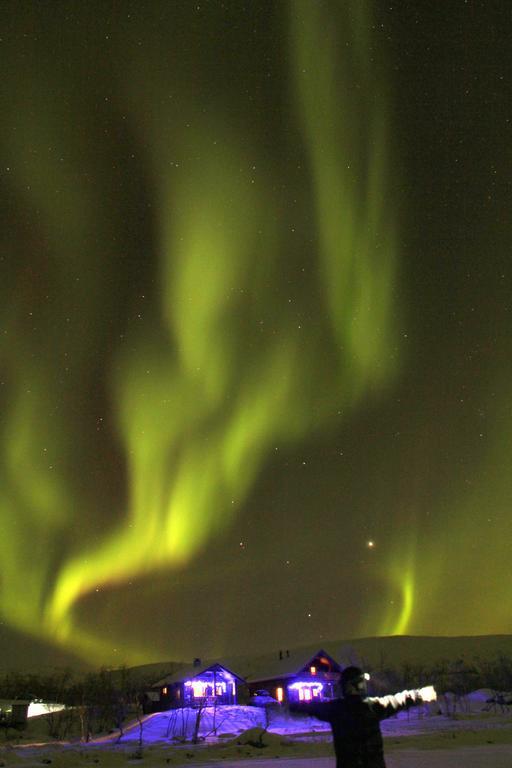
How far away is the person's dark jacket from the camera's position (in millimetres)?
5570

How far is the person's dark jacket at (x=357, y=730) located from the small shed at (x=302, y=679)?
213ft

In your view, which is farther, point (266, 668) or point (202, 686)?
point (266, 668)

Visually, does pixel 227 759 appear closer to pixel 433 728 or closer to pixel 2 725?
pixel 433 728

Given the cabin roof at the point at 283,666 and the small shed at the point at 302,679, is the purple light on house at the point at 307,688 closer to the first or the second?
the small shed at the point at 302,679

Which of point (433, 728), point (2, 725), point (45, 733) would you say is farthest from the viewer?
point (2, 725)

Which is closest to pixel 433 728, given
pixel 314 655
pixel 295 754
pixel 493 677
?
pixel 295 754

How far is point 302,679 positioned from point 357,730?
67828mm

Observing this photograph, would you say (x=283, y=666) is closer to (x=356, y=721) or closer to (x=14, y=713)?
(x=14, y=713)

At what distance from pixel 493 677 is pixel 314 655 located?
176 ft

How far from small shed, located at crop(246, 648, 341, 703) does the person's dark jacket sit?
65.0m

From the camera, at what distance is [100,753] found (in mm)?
24266

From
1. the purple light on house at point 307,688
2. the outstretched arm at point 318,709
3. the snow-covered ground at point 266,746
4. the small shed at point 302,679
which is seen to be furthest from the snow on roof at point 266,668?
the outstretched arm at point 318,709

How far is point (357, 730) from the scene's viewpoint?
18.3 ft

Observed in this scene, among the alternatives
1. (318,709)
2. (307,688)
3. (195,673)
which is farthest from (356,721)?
(307,688)
